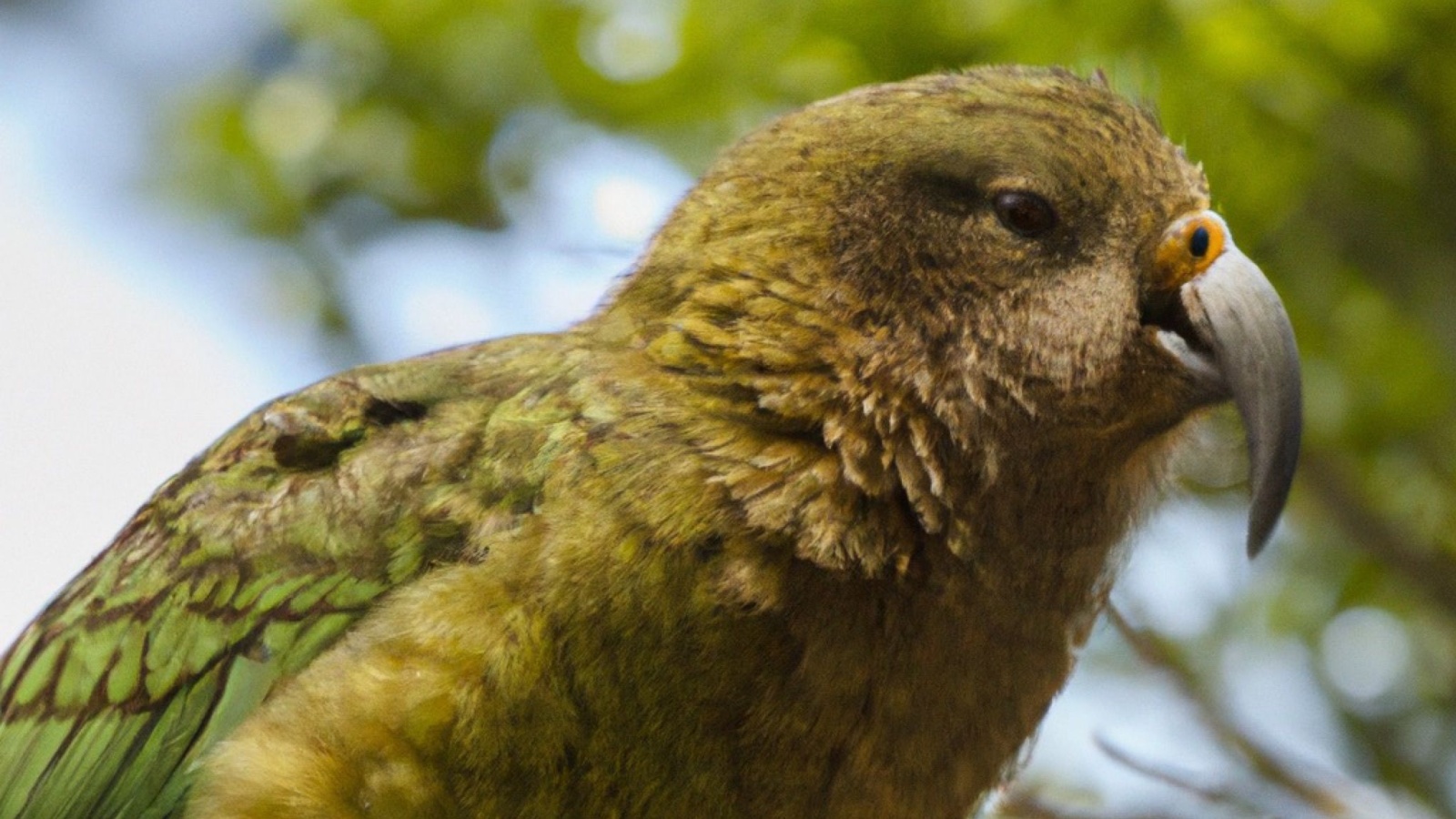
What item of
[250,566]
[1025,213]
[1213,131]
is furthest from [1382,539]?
[250,566]

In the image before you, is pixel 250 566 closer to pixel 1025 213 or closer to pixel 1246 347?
pixel 1025 213

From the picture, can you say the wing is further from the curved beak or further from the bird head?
the curved beak

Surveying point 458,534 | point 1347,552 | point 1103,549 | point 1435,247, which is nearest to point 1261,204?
point 1435,247

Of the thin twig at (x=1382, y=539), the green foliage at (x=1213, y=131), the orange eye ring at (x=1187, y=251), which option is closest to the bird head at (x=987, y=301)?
the orange eye ring at (x=1187, y=251)

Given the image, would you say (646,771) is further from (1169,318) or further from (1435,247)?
(1435,247)

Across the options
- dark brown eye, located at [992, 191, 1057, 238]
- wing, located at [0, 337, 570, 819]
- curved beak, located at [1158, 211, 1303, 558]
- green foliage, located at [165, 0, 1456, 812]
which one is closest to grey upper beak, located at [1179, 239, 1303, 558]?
curved beak, located at [1158, 211, 1303, 558]

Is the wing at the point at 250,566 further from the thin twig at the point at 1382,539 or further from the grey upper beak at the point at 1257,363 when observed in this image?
the thin twig at the point at 1382,539
